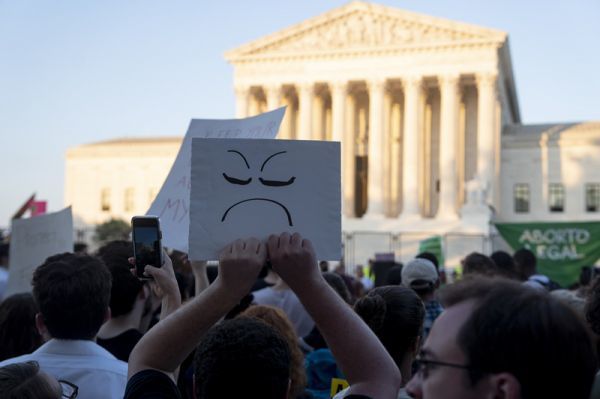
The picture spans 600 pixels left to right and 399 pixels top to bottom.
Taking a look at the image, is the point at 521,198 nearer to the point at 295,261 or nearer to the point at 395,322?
the point at 395,322

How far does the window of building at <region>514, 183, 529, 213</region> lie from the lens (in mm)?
55344

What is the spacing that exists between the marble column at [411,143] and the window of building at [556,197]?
10.9 m

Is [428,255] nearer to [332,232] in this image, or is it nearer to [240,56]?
[332,232]

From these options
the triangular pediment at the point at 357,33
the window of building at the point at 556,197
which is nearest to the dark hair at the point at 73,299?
the triangular pediment at the point at 357,33

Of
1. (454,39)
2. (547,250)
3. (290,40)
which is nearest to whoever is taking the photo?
(547,250)

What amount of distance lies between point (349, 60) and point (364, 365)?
167 feet

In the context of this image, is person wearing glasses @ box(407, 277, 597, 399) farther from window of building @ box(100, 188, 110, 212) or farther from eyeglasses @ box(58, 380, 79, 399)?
window of building @ box(100, 188, 110, 212)

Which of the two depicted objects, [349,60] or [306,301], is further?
[349,60]

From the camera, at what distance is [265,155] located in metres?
2.94

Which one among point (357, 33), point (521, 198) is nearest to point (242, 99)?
point (357, 33)

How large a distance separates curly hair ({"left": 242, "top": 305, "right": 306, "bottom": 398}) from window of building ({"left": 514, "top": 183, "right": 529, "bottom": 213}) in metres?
53.4

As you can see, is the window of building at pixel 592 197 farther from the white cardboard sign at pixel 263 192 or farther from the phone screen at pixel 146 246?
the white cardboard sign at pixel 263 192

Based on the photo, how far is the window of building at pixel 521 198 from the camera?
182ft

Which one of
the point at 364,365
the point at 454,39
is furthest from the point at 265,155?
the point at 454,39
